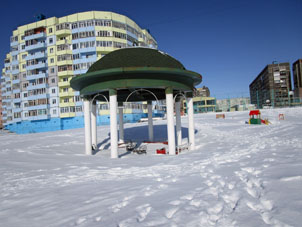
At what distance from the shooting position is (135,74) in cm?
1004

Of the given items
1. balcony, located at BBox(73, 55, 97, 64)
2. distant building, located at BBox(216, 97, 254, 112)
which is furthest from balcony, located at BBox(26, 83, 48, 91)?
distant building, located at BBox(216, 97, 254, 112)

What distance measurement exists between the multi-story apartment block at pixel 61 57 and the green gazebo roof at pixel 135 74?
37616mm

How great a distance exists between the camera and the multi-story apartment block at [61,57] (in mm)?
46312

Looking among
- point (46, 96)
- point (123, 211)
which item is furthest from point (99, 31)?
point (123, 211)

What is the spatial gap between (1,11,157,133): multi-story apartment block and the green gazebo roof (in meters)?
37.6

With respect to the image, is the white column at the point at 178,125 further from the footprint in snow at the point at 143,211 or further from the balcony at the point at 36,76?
the balcony at the point at 36,76

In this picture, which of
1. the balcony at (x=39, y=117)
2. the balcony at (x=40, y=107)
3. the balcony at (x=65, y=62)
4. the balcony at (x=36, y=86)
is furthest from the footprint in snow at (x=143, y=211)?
the balcony at (x=36, y=86)

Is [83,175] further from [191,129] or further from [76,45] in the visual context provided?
[76,45]

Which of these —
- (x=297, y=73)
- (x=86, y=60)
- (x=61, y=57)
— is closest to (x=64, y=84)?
(x=61, y=57)

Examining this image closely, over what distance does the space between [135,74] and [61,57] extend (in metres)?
45.2

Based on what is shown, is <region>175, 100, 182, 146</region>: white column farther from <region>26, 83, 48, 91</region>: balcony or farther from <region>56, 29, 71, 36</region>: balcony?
<region>26, 83, 48, 91</region>: balcony

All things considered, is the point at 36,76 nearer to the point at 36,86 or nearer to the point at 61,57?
the point at 36,86

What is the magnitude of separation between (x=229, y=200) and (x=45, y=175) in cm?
595

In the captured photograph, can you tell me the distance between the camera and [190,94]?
41.8 feet
